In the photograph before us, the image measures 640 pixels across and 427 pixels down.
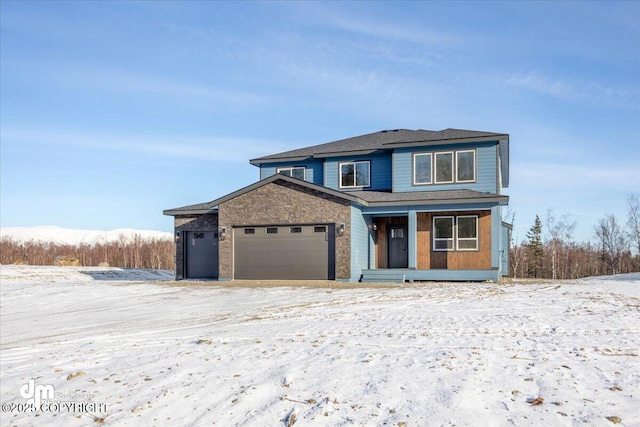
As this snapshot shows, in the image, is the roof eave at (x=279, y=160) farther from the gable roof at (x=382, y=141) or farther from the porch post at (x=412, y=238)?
the porch post at (x=412, y=238)

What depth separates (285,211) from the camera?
19.3 metres

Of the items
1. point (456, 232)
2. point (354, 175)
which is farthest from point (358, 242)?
point (354, 175)

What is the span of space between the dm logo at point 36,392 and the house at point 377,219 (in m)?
13.2

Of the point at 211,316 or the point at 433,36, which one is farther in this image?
the point at 433,36

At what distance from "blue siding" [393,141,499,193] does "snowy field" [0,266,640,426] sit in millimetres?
9168

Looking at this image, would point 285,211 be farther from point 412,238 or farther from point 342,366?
point 342,366

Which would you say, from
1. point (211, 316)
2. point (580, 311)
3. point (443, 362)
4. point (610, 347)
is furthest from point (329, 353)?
point (580, 311)

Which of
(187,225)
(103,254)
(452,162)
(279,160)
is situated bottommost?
(103,254)

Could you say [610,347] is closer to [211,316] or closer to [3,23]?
[211,316]

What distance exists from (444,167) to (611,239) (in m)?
32.6

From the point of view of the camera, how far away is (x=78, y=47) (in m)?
18.0

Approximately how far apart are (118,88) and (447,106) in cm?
1487

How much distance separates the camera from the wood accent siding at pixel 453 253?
733 inches

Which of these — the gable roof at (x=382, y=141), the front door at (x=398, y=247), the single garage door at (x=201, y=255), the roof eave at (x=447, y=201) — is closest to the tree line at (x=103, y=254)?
the single garage door at (x=201, y=255)
